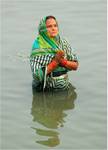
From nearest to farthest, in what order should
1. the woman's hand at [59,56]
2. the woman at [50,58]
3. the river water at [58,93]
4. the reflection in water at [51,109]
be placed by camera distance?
1. the river water at [58,93]
2. the reflection in water at [51,109]
3. the woman's hand at [59,56]
4. the woman at [50,58]

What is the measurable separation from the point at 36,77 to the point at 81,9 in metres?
4.26

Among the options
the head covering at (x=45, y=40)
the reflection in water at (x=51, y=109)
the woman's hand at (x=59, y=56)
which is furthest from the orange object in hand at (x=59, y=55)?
the reflection in water at (x=51, y=109)

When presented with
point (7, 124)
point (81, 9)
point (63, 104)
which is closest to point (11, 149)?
point (7, 124)

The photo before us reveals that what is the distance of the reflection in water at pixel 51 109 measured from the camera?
8.09m

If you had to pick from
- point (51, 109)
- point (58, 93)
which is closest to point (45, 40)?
point (58, 93)

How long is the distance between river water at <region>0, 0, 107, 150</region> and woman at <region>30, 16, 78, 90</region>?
306 millimetres

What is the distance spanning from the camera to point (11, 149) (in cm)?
759

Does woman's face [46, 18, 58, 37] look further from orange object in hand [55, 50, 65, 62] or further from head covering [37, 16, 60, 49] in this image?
orange object in hand [55, 50, 65, 62]

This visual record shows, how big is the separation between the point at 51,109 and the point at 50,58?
73 cm

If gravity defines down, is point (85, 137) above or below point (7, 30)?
below

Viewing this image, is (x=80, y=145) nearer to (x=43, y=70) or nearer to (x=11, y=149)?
(x=11, y=149)

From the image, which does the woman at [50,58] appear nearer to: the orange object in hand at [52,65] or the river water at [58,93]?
the orange object in hand at [52,65]

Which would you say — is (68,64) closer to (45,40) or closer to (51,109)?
(45,40)

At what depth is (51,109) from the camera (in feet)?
29.3
